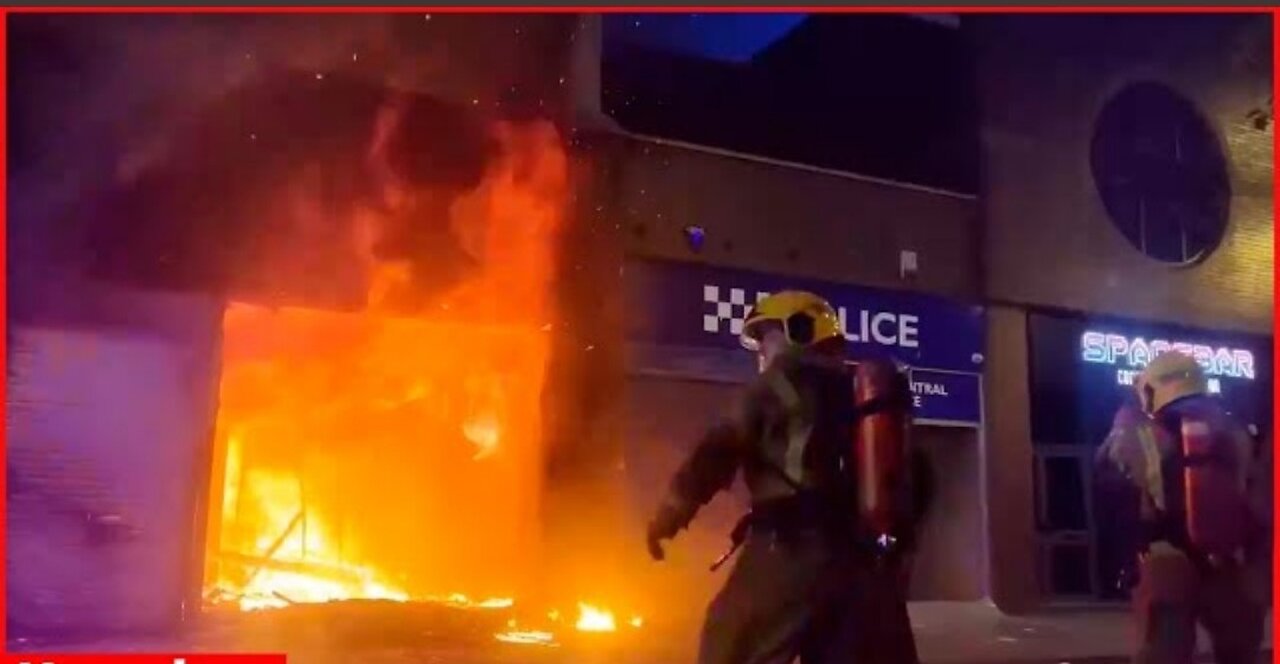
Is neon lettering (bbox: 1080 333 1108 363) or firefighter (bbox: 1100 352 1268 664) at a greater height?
neon lettering (bbox: 1080 333 1108 363)

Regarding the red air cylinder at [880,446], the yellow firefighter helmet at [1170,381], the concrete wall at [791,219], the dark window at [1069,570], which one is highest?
the concrete wall at [791,219]

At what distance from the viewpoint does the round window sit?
597 inches

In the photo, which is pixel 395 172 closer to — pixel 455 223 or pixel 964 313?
pixel 455 223

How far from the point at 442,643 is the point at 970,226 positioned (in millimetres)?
7601

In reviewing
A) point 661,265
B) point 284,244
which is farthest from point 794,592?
point 661,265

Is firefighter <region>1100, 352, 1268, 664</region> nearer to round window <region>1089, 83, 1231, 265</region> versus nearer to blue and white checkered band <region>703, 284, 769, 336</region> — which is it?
blue and white checkered band <region>703, 284, 769, 336</region>

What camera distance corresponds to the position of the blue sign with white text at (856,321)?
12148 mm

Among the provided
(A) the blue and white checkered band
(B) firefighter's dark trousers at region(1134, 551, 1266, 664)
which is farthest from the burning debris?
(B) firefighter's dark trousers at region(1134, 551, 1266, 664)

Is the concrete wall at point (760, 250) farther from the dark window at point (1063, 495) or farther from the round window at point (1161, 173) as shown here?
the round window at point (1161, 173)

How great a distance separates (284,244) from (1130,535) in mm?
6915

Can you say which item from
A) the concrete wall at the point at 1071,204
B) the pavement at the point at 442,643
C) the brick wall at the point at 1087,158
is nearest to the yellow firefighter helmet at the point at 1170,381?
the pavement at the point at 442,643

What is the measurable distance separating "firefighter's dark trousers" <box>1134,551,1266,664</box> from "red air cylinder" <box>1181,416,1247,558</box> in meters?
0.15

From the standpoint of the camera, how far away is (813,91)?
44.1 ft

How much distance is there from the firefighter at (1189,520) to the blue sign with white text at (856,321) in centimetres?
722
